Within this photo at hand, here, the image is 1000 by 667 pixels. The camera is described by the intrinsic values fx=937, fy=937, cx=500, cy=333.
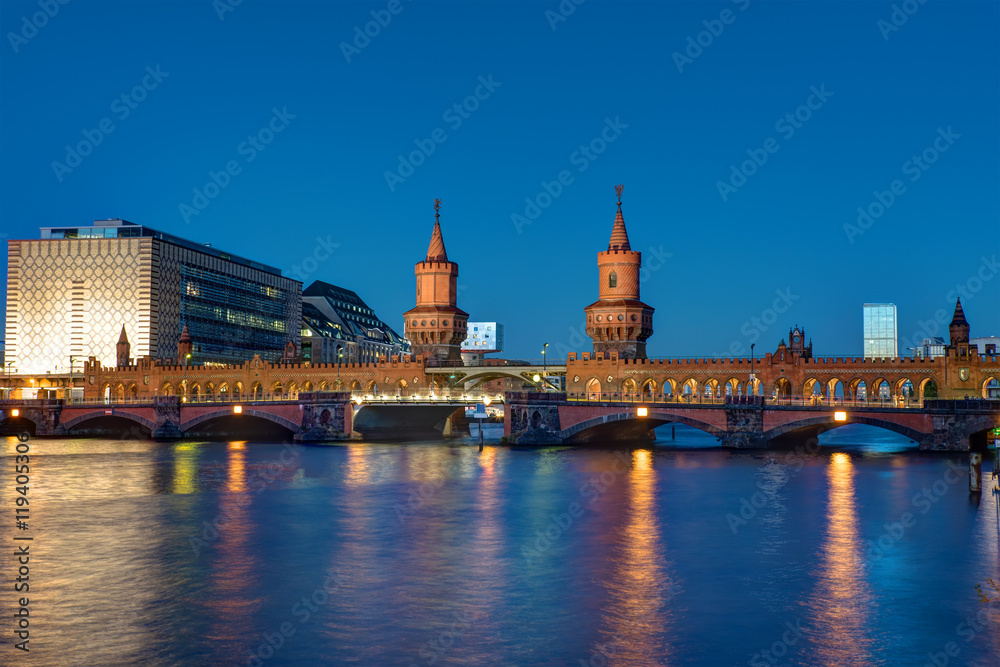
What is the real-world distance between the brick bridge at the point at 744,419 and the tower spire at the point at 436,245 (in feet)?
134

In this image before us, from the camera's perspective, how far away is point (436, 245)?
5226 inches

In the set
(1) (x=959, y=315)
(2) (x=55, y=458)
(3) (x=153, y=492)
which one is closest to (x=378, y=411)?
(2) (x=55, y=458)

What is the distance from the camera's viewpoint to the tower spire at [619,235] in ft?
399

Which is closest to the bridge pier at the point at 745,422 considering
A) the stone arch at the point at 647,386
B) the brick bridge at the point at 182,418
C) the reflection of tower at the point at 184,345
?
the stone arch at the point at 647,386

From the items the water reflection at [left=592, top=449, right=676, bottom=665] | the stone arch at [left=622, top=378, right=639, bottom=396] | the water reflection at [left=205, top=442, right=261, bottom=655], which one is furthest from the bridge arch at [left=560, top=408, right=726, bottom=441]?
the water reflection at [left=205, top=442, right=261, bottom=655]

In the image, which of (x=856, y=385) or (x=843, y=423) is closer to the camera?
(x=843, y=423)

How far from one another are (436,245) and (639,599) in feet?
344

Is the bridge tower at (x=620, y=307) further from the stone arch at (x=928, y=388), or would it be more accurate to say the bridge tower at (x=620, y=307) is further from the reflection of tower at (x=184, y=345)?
the reflection of tower at (x=184, y=345)

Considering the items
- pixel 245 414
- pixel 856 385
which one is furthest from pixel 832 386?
pixel 245 414

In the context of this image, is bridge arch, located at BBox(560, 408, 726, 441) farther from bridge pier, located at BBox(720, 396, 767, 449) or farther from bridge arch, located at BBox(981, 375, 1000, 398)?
bridge arch, located at BBox(981, 375, 1000, 398)

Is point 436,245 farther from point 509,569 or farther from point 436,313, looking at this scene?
point 509,569

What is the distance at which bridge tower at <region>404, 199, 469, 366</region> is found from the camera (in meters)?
129

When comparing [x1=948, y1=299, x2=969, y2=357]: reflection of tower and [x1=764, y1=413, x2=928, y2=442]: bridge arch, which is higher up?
[x1=948, y1=299, x2=969, y2=357]: reflection of tower

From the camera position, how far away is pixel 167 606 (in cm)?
3012
